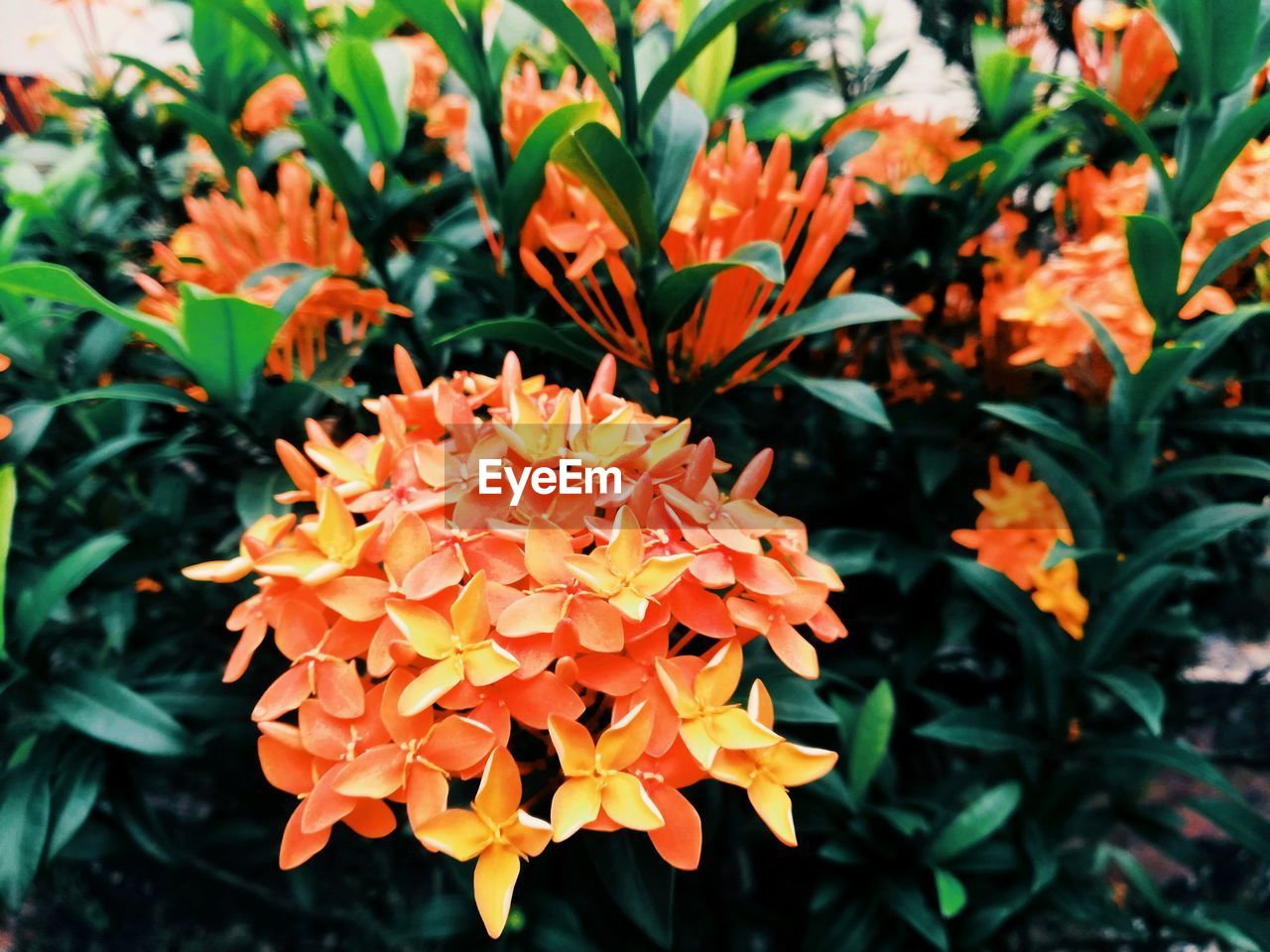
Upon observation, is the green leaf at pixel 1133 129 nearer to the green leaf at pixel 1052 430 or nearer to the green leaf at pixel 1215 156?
the green leaf at pixel 1215 156

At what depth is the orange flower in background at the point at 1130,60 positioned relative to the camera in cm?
107

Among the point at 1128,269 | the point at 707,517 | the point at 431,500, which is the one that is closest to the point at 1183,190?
the point at 1128,269

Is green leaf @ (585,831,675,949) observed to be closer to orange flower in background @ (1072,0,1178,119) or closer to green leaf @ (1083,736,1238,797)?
green leaf @ (1083,736,1238,797)

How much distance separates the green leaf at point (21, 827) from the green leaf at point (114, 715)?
3.0 inches

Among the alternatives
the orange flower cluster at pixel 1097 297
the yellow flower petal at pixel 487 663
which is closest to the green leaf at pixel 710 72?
the orange flower cluster at pixel 1097 297

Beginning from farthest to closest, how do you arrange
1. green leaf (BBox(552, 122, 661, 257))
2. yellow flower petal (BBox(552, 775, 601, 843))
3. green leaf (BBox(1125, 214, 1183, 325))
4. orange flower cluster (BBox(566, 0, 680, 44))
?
orange flower cluster (BBox(566, 0, 680, 44)) → green leaf (BBox(1125, 214, 1183, 325)) → green leaf (BBox(552, 122, 661, 257)) → yellow flower petal (BBox(552, 775, 601, 843))

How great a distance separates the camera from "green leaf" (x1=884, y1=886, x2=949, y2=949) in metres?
0.88

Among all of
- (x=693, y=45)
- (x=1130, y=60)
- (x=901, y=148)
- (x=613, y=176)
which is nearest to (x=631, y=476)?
(x=613, y=176)

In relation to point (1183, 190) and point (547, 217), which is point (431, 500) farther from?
point (1183, 190)

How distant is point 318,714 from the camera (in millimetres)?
523

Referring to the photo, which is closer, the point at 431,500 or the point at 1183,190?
the point at 431,500

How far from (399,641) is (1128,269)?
2.74 ft

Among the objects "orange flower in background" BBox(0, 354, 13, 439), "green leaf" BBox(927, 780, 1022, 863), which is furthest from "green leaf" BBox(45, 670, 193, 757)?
"green leaf" BBox(927, 780, 1022, 863)

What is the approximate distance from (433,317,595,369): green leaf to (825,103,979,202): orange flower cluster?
56 cm
